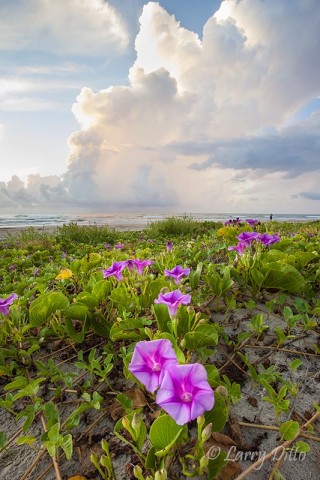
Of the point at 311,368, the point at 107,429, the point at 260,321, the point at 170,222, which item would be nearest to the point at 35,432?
the point at 107,429

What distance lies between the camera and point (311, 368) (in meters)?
1.92

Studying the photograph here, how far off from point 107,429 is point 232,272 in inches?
64.4

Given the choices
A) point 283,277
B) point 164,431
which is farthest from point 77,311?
point 283,277

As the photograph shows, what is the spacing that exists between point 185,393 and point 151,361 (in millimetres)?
193

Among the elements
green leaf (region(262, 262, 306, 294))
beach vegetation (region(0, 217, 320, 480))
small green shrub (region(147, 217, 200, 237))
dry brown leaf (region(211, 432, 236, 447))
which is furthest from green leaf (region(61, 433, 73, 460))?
small green shrub (region(147, 217, 200, 237))

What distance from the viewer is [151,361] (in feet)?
3.82

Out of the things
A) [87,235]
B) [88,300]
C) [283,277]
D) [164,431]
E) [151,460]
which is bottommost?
[87,235]

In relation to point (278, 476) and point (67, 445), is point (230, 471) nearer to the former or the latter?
point (278, 476)

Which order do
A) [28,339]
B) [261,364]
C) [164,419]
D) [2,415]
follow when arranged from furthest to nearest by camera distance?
[28,339]
[261,364]
[2,415]
[164,419]

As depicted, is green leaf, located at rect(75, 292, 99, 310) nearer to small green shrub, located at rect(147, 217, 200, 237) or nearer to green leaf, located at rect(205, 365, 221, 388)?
green leaf, located at rect(205, 365, 221, 388)

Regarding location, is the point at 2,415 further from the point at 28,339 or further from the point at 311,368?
the point at 311,368

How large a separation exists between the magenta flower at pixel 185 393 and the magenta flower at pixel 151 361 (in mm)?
107

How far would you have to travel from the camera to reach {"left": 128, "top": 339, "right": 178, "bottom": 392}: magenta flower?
1121 mm

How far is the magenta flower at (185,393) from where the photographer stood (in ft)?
3.21
